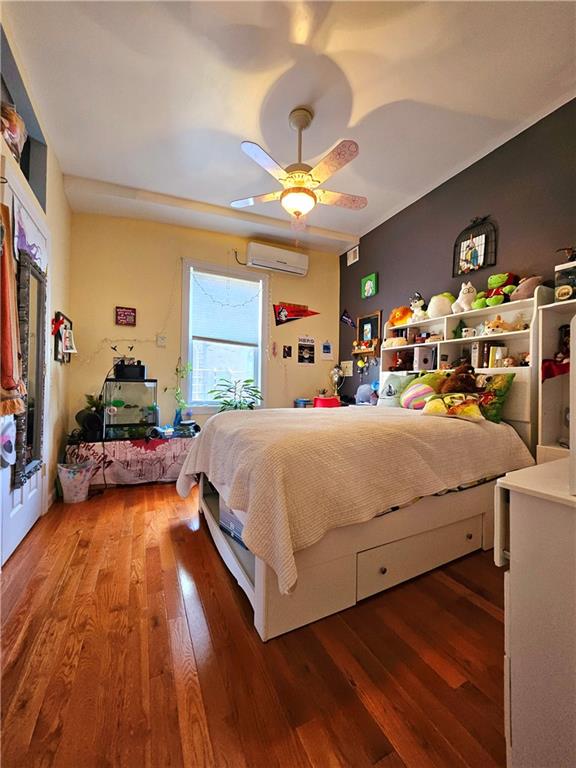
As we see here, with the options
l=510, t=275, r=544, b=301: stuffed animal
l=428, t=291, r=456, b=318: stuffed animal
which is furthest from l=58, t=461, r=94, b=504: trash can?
l=510, t=275, r=544, b=301: stuffed animal

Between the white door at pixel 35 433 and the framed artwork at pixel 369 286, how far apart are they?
321 cm

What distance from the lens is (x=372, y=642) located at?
1.24m

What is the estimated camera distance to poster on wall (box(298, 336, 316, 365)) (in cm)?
422

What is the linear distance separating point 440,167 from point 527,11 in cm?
120

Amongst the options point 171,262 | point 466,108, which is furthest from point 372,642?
point 171,262

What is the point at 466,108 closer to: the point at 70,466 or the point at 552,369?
the point at 552,369

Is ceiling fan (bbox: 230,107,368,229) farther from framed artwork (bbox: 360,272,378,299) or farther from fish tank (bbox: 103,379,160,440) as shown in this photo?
fish tank (bbox: 103,379,160,440)

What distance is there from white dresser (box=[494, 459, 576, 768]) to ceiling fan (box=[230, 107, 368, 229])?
6.51ft

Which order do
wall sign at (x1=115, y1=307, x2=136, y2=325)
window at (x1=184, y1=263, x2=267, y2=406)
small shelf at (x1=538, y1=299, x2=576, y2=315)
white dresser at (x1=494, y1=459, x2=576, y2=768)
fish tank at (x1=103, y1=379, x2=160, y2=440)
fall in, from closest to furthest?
white dresser at (x1=494, y1=459, x2=576, y2=768) < small shelf at (x1=538, y1=299, x2=576, y2=315) < fish tank at (x1=103, y1=379, x2=160, y2=440) < wall sign at (x1=115, y1=307, x2=136, y2=325) < window at (x1=184, y1=263, x2=267, y2=406)

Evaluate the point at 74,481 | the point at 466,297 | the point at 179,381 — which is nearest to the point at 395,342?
the point at 466,297

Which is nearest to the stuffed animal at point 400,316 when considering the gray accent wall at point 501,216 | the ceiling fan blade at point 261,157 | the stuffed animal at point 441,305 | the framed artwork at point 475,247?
the gray accent wall at point 501,216

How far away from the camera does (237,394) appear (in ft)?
12.8

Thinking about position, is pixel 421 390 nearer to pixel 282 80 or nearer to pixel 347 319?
pixel 347 319

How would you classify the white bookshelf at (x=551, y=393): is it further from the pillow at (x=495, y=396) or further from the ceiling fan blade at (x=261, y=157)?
the ceiling fan blade at (x=261, y=157)
